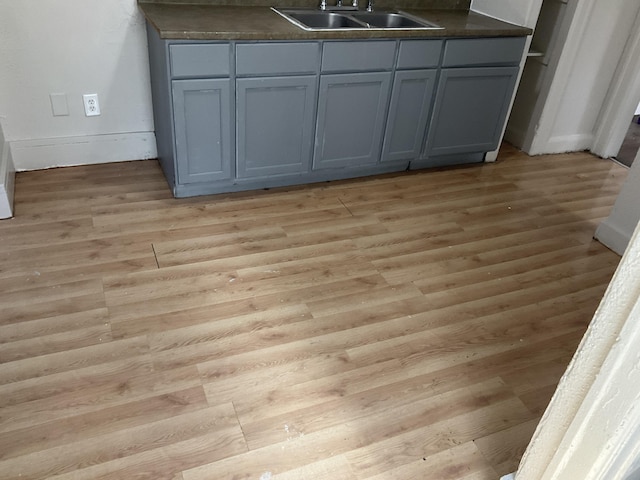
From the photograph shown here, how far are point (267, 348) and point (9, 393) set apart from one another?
886mm

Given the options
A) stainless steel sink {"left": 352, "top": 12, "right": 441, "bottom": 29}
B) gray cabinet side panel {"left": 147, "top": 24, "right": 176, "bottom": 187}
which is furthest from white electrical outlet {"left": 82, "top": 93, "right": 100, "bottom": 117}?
stainless steel sink {"left": 352, "top": 12, "right": 441, "bottom": 29}

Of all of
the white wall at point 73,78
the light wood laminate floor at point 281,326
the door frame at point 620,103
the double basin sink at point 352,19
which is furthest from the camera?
the door frame at point 620,103

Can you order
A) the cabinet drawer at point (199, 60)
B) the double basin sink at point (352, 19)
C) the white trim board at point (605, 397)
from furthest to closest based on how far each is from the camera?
the double basin sink at point (352, 19), the cabinet drawer at point (199, 60), the white trim board at point (605, 397)

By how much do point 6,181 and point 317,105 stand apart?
163cm

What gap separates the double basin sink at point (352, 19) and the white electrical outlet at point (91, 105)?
3.73 ft

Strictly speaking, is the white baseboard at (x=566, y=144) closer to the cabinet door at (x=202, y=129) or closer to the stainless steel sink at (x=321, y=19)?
the stainless steel sink at (x=321, y=19)

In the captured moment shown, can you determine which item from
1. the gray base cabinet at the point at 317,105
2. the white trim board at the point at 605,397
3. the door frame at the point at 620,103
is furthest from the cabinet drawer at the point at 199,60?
the door frame at the point at 620,103

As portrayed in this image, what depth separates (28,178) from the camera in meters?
2.93

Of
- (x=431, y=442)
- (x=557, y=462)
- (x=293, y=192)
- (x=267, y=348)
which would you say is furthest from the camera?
(x=293, y=192)

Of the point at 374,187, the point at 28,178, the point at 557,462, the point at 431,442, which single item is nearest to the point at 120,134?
the point at 28,178

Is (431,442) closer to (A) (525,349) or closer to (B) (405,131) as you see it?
(A) (525,349)

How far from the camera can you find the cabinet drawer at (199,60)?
244 centimetres

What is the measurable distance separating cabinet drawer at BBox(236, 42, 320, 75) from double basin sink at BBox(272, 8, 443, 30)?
358 millimetres

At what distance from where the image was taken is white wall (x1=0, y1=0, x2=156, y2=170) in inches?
106
